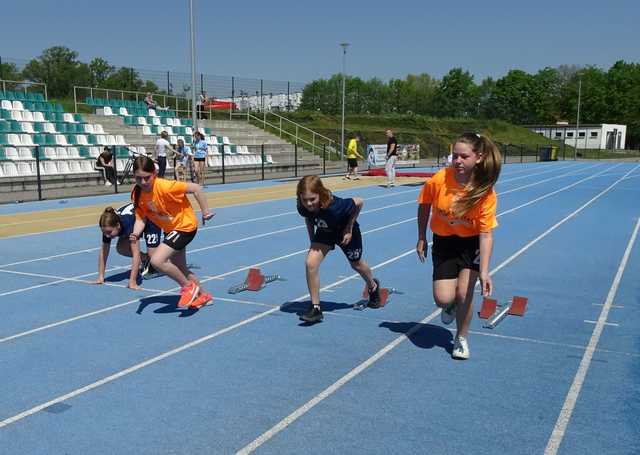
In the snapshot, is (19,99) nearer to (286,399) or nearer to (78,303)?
(78,303)

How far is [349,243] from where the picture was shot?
5.93 m

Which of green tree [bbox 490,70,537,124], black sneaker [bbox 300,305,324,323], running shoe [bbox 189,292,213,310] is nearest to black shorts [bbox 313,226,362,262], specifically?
black sneaker [bbox 300,305,324,323]

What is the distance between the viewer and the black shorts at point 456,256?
15.7 feet

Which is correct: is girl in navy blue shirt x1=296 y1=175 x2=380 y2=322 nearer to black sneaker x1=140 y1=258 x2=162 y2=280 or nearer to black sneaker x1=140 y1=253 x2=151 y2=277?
black sneaker x1=140 y1=258 x2=162 y2=280

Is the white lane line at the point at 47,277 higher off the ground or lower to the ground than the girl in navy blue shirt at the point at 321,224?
lower

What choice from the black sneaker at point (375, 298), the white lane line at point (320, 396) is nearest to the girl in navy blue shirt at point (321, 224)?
the black sneaker at point (375, 298)

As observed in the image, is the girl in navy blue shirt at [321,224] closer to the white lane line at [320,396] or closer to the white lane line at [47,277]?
the white lane line at [320,396]

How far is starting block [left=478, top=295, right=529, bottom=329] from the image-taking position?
6080 millimetres

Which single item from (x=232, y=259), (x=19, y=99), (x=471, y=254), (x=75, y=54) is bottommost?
(x=232, y=259)

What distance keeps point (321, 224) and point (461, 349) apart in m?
1.67

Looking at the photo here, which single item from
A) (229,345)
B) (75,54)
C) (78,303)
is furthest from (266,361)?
(75,54)

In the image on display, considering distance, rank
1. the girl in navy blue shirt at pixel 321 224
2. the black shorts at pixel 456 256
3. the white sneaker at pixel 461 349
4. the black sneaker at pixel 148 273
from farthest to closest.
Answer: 1. the black sneaker at pixel 148 273
2. the girl in navy blue shirt at pixel 321 224
3. the white sneaker at pixel 461 349
4. the black shorts at pixel 456 256

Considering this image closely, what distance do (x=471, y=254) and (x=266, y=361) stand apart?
179cm

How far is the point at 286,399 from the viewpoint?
4.24 meters
